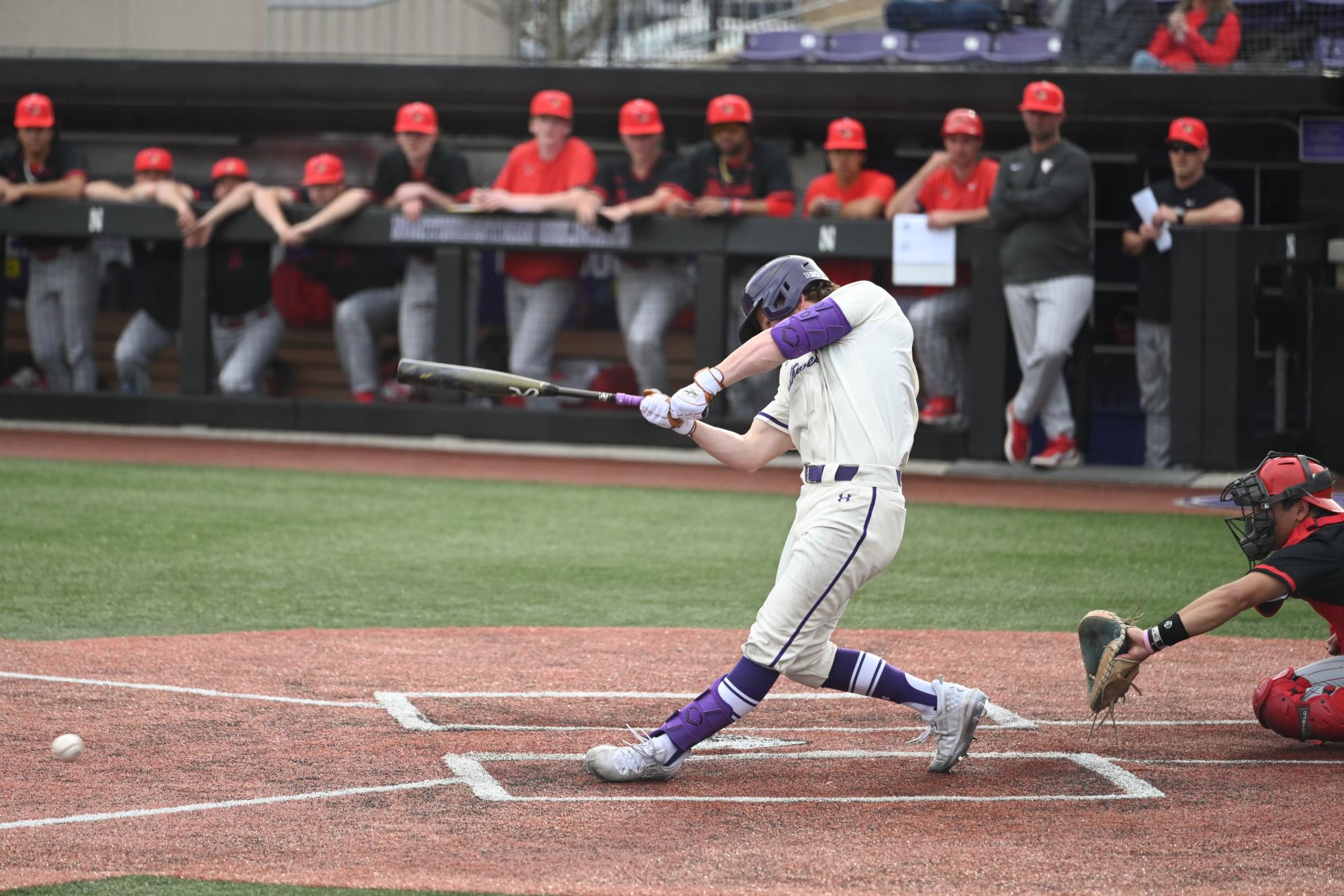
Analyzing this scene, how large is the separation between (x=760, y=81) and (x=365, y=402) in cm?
378

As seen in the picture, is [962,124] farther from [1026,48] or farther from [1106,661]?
[1106,661]

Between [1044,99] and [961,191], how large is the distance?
906 mm

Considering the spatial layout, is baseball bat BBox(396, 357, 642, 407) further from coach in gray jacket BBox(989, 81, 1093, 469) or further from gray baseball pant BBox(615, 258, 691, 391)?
gray baseball pant BBox(615, 258, 691, 391)

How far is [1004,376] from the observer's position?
1059 cm

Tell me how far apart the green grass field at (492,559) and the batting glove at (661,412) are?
7.88 ft

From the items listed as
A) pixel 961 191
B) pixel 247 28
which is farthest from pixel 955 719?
pixel 247 28

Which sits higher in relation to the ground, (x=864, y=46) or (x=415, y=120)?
(x=864, y=46)

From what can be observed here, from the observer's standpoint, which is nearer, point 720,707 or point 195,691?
point 720,707

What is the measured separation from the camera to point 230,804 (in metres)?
4.03

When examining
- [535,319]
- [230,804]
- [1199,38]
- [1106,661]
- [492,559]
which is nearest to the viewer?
[230,804]

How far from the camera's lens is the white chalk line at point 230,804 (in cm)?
385

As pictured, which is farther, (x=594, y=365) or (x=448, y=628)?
(x=594, y=365)

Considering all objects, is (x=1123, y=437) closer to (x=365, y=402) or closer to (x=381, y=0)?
(x=365, y=402)

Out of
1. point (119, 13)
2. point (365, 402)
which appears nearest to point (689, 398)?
point (365, 402)
